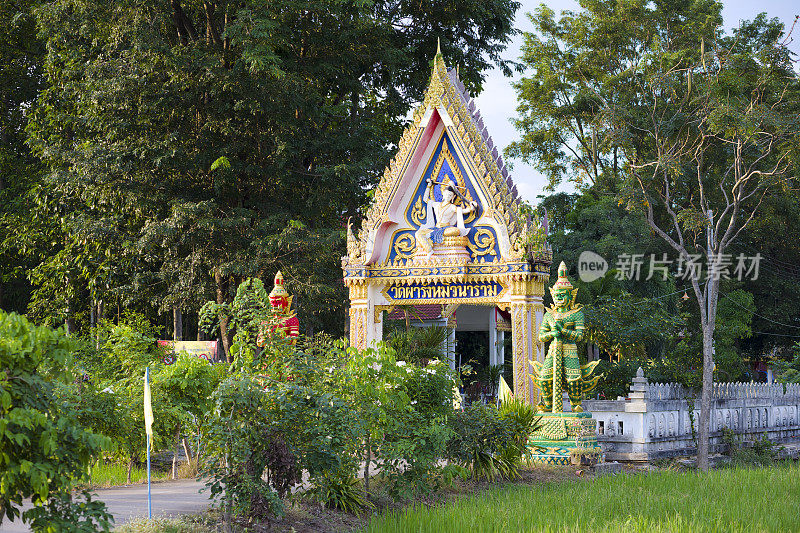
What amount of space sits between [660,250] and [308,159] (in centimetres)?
1641

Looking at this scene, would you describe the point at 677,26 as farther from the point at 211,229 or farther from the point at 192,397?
the point at 192,397

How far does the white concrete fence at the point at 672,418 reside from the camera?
14.4m

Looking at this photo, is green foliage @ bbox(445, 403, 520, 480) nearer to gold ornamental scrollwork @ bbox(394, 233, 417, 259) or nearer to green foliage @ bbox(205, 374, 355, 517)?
green foliage @ bbox(205, 374, 355, 517)

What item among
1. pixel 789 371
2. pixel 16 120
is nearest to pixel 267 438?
pixel 789 371

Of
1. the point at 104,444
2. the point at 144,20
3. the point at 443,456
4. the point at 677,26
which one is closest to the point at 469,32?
the point at 144,20

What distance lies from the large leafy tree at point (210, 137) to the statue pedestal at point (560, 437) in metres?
8.02

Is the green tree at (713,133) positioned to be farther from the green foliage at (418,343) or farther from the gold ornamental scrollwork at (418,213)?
the green foliage at (418,343)

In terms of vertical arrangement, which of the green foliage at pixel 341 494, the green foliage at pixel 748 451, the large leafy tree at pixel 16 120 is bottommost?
the green foliage at pixel 748 451

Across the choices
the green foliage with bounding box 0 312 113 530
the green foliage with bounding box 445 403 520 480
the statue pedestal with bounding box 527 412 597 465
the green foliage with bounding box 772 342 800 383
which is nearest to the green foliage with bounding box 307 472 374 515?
the green foliage with bounding box 445 403 520 480

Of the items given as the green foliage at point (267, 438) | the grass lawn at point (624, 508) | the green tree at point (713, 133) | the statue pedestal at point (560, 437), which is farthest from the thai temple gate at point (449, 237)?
the green foliage at point (267, 438)

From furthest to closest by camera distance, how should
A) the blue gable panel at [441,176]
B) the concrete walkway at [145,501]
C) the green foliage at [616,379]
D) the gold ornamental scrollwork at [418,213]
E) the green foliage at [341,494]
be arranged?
the green foliage at [616,379], the gold ornamental scrollwork at [418,213], the blue gable panel at [441,176], the green foliage at [341,494], the concrete walkway at [145,501]

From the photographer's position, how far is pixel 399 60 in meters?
22.6

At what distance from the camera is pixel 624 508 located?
9.06 meters

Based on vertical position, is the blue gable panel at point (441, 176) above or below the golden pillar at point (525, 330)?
above
